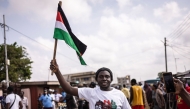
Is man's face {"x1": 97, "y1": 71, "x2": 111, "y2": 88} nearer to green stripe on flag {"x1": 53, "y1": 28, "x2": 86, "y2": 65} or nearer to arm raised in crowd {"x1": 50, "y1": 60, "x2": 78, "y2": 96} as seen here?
arm raised in crowd {"x1": 50, "y1": 60, "x2": 78, "y2": 96}

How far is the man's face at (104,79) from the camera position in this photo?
Answer: 11.3 feet

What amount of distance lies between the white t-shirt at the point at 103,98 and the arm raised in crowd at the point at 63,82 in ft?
0.29

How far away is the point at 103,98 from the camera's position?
3.32 meters

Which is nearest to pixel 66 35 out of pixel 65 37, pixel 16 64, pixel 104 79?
pixel 65 37

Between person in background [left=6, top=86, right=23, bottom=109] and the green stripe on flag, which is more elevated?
the green stripe on flag

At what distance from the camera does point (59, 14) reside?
15.8ft

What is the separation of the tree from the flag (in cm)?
3422

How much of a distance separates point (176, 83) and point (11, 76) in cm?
3683

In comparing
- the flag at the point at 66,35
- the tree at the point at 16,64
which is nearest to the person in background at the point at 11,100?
the flag at the point at 66,35

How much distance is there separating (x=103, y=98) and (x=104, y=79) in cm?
30

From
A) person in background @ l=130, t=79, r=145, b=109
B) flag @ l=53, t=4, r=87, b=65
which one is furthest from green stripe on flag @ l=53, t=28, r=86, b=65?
person in background @ l=130, t=79, r=145, b=109

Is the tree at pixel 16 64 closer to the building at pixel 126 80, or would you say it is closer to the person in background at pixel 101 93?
the building at pixel 126 80

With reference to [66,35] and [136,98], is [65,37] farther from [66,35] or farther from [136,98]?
[136,98]

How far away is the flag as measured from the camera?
15.4 feet
